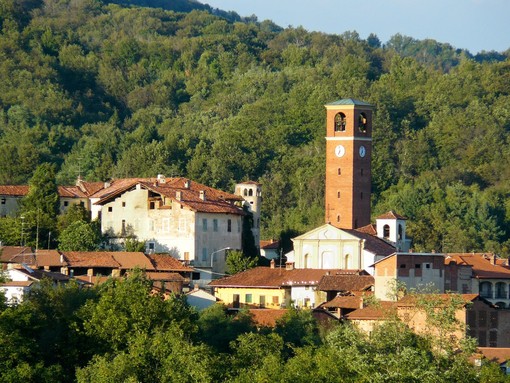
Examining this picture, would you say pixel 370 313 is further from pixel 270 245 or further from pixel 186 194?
pixel 270 245

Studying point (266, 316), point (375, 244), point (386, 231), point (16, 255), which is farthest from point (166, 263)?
point (386, 231)

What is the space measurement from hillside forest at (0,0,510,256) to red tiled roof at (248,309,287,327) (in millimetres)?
19984

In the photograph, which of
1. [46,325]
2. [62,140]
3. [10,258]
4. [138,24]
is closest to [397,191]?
[62,140]

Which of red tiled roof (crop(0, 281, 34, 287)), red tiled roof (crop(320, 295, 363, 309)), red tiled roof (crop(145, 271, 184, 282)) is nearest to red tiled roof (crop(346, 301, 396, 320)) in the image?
red tiled roof (crop(320, 295, 363, 309))

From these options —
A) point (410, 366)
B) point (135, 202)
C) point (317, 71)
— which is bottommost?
point (410, 366)

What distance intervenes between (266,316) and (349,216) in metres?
19.8

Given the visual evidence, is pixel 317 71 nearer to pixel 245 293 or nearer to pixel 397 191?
pixel 397 191

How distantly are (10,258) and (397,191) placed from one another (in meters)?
38.3

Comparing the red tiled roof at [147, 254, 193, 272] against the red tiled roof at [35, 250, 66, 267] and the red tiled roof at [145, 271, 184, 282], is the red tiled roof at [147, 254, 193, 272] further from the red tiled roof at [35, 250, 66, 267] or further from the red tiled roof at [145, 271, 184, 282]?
the red tiled roof at [35, 250, 66, 267]

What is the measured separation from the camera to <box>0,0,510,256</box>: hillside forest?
10044 cm

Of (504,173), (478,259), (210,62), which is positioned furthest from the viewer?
(210,62)

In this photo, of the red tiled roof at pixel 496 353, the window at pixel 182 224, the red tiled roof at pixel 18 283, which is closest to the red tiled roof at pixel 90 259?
the window at pixel 182 224

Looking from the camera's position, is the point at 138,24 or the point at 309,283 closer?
the point at 309,283

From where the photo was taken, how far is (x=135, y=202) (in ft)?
251
